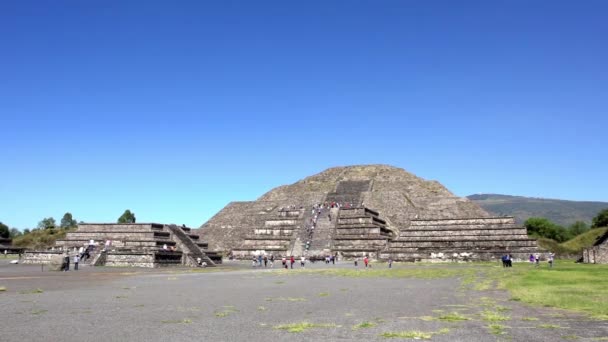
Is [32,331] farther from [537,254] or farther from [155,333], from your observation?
[537,254]

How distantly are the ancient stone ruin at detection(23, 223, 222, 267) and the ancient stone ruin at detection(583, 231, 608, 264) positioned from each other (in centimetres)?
2752

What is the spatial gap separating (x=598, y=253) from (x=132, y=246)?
111 feet

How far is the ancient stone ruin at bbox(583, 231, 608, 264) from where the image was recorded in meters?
36.1

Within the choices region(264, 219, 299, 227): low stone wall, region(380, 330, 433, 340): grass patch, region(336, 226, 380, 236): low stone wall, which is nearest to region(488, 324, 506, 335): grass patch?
region(380, 330, 433, 340): grass patch

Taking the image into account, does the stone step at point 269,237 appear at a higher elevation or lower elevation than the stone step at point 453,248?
higher

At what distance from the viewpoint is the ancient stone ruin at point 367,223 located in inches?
1710

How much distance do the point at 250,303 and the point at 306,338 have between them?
571 centimetres

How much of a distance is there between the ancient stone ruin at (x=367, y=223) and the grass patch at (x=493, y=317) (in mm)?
31372

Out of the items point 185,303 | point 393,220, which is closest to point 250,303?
point 185,303

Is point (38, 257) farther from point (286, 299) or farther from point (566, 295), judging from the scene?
point (566, 295)

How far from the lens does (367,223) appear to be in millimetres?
49406

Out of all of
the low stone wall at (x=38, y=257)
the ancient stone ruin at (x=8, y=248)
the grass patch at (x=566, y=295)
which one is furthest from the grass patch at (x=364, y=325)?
the ancient stone ruin at (x=8, y=248)

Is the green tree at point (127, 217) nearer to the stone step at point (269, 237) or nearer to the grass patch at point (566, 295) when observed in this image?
the stone step at point (269, 237)

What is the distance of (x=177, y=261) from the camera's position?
39.1 meters
